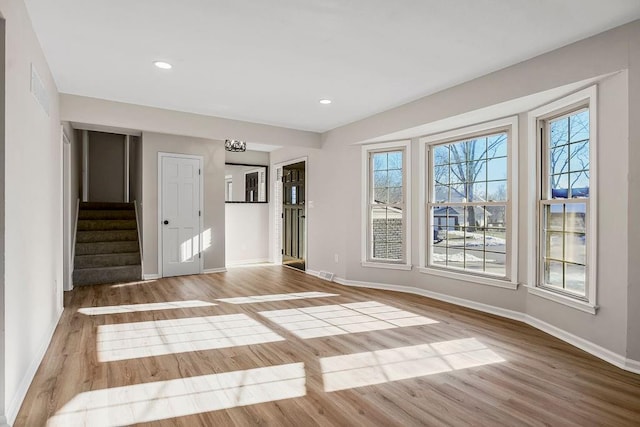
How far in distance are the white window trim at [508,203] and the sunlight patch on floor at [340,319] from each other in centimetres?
87

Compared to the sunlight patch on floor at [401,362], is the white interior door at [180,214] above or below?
above

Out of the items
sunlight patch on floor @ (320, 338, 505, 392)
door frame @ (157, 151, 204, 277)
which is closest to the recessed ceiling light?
sunlight patch on floor @ (320, 338, 505, 392)

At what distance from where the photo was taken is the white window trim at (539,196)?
2895 mm

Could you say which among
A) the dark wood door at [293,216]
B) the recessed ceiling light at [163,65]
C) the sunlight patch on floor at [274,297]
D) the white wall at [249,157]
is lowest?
the sunlight patch on floor at [274,297]

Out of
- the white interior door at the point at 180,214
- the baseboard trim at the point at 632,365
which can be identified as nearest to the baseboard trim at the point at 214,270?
the white interior door at the point at 180,214

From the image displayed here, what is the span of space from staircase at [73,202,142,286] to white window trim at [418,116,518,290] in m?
4.47

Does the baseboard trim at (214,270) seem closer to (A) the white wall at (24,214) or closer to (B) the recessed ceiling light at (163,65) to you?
(A) the white wall at (24,214)

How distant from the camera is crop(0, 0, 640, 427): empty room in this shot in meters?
2.21

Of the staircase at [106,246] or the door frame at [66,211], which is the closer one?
the door frame at [66,211]

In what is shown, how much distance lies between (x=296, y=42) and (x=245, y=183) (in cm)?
534

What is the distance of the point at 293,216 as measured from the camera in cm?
738

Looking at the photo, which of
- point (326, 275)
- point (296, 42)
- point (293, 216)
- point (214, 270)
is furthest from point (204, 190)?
point (296, 42)

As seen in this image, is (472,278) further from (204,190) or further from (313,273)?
(204,190)

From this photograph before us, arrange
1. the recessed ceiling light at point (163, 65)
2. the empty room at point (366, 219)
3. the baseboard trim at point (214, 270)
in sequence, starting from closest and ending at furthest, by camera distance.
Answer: the empty room at point (366, 219), the recessed ceiling light at point (163, 65), the baseboard trim at point (214, 270)
